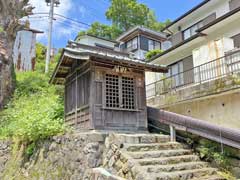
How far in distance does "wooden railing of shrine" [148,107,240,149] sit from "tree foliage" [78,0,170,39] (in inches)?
1129

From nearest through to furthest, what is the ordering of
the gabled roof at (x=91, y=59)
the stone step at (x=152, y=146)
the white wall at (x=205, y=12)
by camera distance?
the stone step at (x=152, y=146) → the gabled roof at (x=91, y=59) → the white wall at (x=205, y=12)

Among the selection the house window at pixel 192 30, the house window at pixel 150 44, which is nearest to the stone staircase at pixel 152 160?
the house window at pixel 192 30

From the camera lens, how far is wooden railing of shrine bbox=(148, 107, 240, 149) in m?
7.32

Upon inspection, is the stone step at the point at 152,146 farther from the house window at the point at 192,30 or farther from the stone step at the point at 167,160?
the house window at the point at 192,30

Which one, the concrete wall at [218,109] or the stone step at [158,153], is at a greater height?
the concrete wall at [218,109]

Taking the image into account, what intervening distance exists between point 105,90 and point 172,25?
12.6 m

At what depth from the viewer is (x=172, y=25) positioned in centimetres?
2012

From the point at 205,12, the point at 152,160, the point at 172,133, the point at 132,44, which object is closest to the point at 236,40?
the point at 205,12

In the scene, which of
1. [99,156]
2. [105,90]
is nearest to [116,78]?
[105,90]

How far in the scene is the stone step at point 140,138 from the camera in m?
8.27

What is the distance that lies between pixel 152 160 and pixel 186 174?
1015 mm

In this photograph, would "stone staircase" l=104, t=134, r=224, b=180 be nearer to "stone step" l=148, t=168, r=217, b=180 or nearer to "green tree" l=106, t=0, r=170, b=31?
"stone step" l=148, t=168, r=217, b=180

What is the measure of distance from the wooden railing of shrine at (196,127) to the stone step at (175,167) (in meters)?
0.91

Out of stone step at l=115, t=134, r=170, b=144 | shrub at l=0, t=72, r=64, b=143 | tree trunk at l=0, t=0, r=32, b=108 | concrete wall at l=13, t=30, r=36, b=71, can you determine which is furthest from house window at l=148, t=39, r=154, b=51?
stone step at l=115, t=134, r=170, b=144
